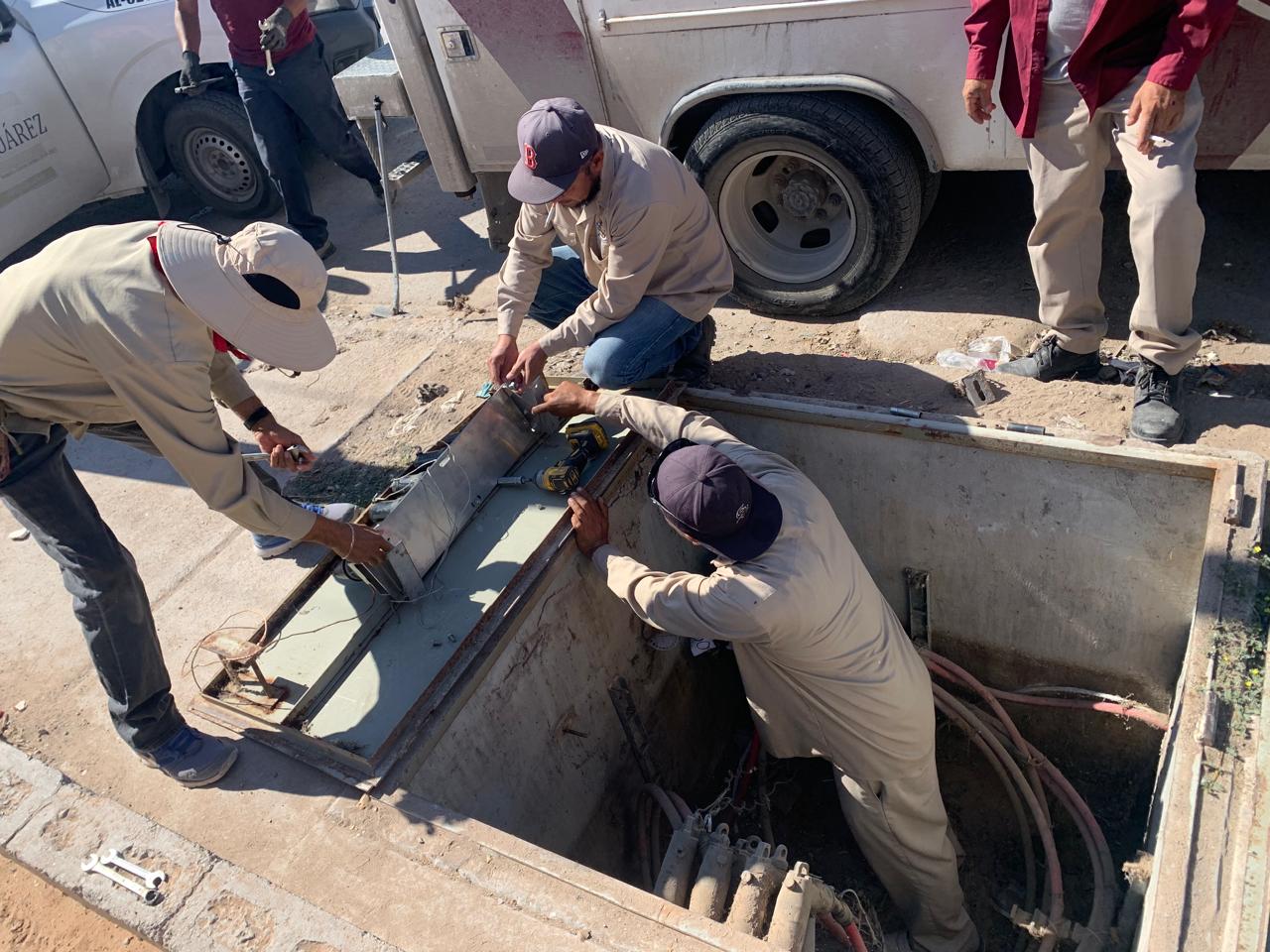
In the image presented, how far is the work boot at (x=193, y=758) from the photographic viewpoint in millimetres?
2699

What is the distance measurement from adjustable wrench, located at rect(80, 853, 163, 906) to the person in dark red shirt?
425 cm

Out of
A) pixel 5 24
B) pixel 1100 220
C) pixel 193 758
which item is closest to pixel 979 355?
pixel 1100 220

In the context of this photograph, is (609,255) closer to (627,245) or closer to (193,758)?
(627,245)

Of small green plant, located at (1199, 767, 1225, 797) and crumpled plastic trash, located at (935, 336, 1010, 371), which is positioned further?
crumpled plastic trash, located at (935, 336, 1010, 371)

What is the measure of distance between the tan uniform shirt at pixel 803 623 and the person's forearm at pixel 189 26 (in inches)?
167

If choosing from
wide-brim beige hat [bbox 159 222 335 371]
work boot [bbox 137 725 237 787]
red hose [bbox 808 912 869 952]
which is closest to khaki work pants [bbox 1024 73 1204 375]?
red hose [bbox 808 912 869 952]

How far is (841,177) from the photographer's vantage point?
3.90m

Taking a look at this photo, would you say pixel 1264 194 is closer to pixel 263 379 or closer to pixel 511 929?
pixel 511 929

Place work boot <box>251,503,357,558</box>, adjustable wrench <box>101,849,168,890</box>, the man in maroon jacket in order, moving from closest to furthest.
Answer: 1. adjustable wrench <box>101,849,168,890</box>
2. the man in maroon jacket
3. work boot <box>251,503,357,558</box>

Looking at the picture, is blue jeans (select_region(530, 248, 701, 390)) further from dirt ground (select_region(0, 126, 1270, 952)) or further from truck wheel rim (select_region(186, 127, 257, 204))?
truck wheel rim (select_region(186, 127, 257, 204))

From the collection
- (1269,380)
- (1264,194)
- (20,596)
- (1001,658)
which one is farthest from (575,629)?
(1264,194)

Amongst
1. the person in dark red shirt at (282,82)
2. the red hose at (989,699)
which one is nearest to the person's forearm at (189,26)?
the person in dark red shirt at (282,82)

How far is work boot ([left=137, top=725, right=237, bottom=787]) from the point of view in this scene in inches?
106

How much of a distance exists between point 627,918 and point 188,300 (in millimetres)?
1831
